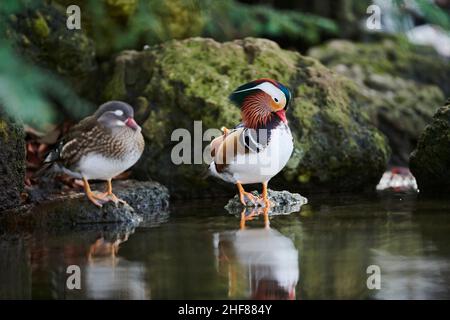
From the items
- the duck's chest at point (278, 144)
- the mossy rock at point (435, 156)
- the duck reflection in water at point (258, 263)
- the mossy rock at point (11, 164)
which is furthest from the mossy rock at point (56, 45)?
the duck reflection in water at point (258, 263)

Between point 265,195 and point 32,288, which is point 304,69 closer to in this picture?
point 265,195

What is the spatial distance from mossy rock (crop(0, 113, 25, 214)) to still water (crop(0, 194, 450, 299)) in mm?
561

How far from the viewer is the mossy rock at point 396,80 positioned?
901 cm

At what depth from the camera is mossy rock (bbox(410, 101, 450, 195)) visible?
22.3 feet

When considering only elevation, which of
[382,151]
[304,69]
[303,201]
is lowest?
[303,201]

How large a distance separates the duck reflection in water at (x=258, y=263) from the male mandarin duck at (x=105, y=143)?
92 centimetres

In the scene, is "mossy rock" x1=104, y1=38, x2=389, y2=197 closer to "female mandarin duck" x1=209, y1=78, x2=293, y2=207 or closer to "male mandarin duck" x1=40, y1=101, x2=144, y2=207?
"female mandarin duck" x1=209, y1=78, x2=293, y2=207

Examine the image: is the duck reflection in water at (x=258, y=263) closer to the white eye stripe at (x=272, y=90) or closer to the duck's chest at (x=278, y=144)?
the duck's chest at (x=278, y=144)

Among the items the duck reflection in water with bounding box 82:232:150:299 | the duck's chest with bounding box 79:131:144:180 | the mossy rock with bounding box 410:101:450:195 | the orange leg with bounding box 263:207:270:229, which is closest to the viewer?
the duck reflection in water with bounding box 82:232:150:299

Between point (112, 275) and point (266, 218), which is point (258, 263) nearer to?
point (112, 275)

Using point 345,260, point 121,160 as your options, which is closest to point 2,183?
point 121,160

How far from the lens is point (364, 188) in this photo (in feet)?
24.1

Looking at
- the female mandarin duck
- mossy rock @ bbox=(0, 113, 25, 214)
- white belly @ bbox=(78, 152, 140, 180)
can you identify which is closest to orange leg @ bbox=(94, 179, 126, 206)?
white belly @ bbox=(78, 152, 140, 180)
